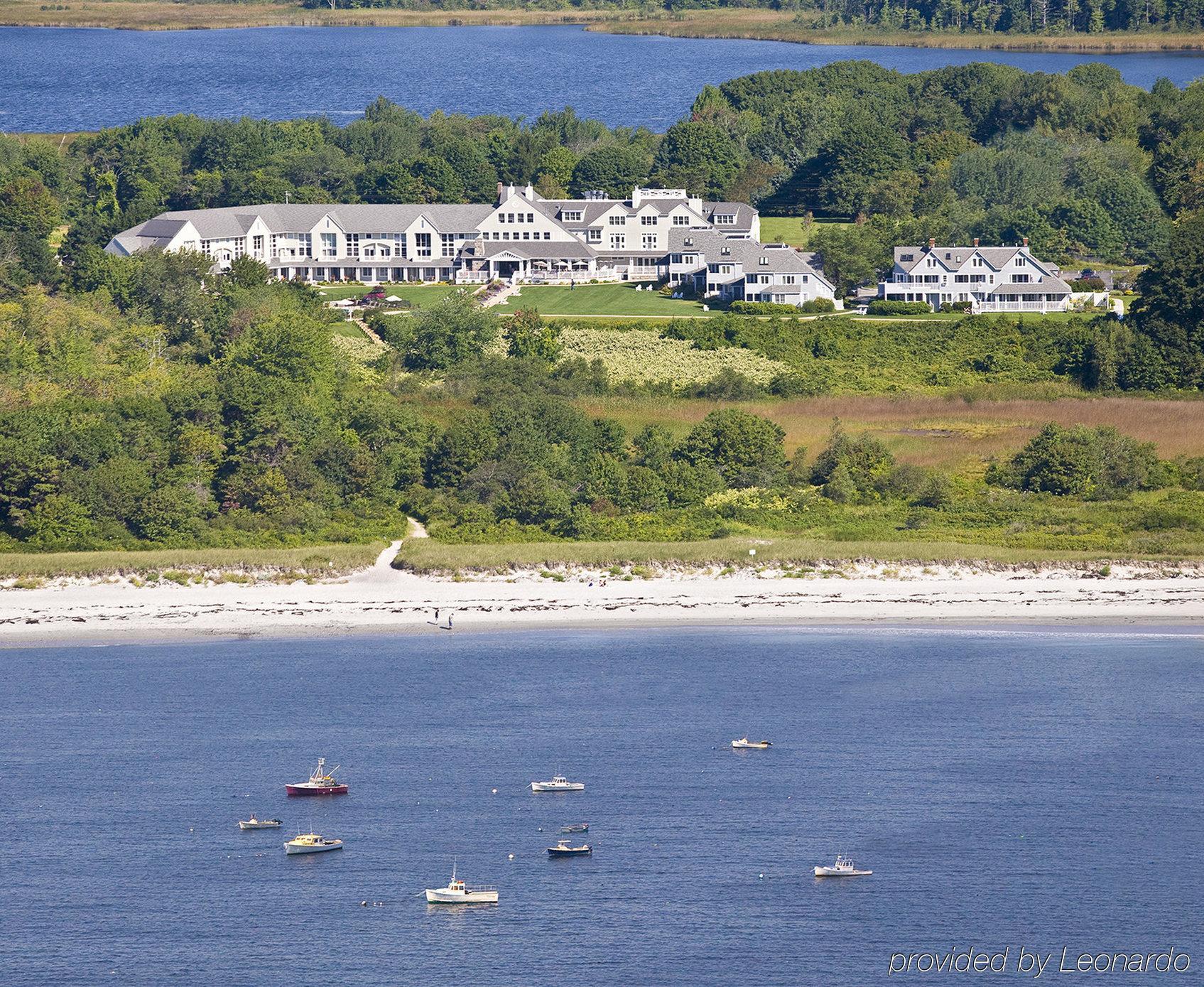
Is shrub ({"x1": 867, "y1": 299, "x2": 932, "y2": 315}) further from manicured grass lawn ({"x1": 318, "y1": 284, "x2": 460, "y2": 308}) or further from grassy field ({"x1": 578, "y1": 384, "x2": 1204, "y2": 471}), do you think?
manicured grass lawn ({"x1": 318, "y1": 284, "x2": 460, "y2": 308})

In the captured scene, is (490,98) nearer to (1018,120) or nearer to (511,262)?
(1018,120)

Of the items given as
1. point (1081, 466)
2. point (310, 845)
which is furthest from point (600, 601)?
point (1081, 466)

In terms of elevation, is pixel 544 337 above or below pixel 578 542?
above

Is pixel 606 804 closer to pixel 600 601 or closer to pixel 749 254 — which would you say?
pixel 600 601

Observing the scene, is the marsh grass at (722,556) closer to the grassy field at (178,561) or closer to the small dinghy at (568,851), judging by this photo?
the grassy field at (178,561)

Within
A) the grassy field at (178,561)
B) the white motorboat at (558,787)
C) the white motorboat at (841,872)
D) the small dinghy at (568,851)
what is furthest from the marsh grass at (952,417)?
the small dinghy at (568,851)

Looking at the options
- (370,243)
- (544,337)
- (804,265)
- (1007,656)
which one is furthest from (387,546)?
(370,243)
